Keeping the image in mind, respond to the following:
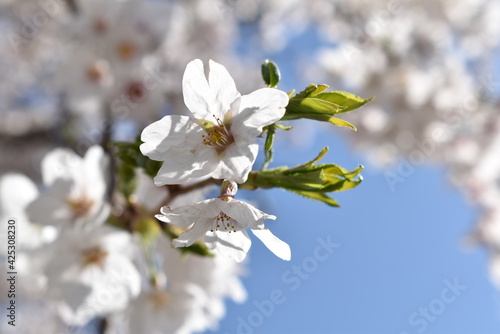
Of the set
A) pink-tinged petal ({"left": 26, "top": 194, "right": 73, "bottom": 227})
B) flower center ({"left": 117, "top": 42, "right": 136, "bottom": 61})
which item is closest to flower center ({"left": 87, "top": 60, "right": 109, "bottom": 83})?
flower center ({"left": 117, "top": 42, "right": 136, "bottom": 61})

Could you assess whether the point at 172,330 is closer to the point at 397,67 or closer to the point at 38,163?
the point at 397,67

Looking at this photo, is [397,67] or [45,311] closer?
[397,67]

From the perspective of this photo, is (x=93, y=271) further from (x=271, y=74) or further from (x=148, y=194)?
(x=271, y=74)

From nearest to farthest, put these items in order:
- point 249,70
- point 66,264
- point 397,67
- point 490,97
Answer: point 66,264
point 397,67
point 490,97
point 249,70

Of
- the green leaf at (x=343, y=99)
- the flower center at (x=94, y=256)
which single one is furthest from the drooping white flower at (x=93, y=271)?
the green leaf at (x=343, y=99)

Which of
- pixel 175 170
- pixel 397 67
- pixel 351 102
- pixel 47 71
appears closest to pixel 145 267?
pixel 175 170

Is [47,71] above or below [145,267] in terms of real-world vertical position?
below

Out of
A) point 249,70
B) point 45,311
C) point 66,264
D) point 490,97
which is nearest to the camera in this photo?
point 66,264
